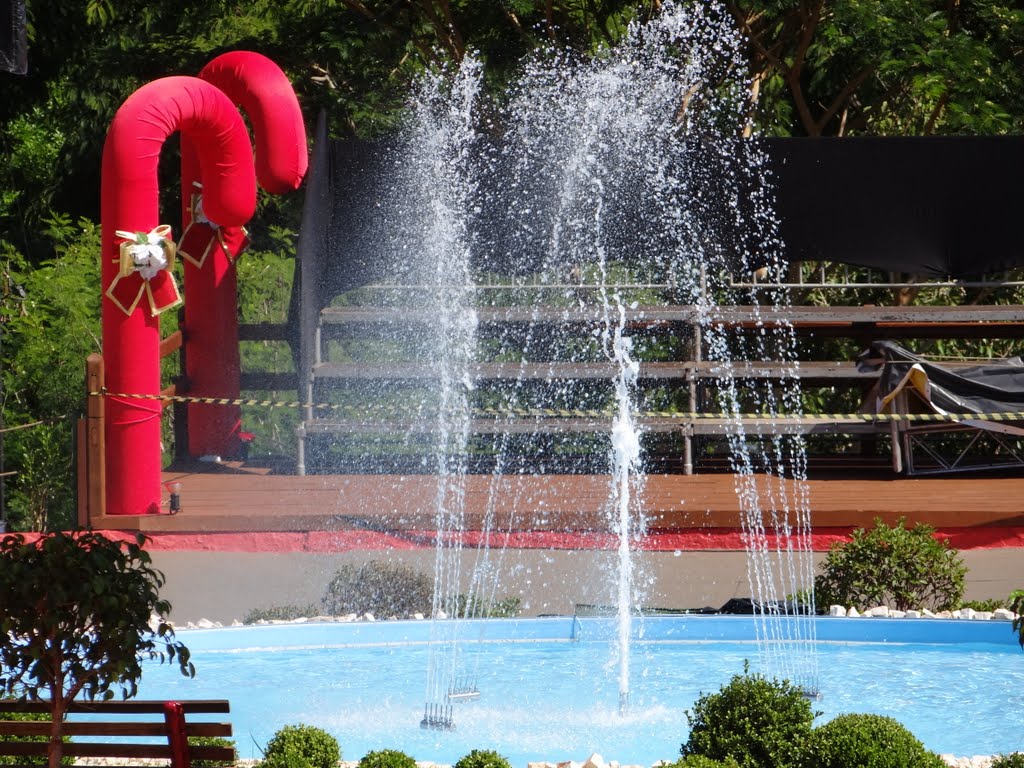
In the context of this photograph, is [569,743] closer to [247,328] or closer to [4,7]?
[4,7]

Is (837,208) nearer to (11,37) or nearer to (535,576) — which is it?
(535,576)

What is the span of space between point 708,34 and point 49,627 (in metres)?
12.2

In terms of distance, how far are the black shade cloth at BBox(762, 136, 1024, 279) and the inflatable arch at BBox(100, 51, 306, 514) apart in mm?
4463

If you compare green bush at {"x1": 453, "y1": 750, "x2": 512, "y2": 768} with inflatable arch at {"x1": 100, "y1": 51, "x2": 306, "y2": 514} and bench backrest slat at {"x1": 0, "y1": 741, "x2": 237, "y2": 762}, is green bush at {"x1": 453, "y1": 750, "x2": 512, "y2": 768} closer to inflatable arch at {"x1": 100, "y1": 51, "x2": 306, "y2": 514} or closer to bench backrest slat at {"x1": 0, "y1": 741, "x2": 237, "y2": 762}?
bench backrest slat at {"x1": 0, "y1": 741, "x2": 237, "y2": 762}

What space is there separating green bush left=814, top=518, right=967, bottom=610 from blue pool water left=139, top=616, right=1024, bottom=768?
486mm

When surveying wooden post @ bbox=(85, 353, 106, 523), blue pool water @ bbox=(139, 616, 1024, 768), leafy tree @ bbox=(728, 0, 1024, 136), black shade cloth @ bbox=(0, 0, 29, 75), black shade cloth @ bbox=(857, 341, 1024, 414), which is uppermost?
Answer: leafy tree @ bbox=(728, 0, 1024, 136)

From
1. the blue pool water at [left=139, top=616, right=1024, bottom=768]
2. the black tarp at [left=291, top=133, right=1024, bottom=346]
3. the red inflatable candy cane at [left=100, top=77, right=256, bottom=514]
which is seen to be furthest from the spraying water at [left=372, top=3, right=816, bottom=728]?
the blue pool water at [left=139, top=616, right=1024, bottom=768]

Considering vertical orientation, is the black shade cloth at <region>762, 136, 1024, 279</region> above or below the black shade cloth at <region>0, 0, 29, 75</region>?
above

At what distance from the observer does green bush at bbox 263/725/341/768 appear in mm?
4535

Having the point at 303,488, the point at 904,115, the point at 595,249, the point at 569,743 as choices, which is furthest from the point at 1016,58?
the point at 569,743

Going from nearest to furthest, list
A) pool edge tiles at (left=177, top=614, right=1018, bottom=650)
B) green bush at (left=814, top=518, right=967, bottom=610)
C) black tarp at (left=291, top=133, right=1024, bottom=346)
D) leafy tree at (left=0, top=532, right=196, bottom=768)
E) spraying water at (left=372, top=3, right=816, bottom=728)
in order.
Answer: leafy tree at (left=0, top=532, right=196, bottom=768) < pool edge tiles at (left=177, top=614, right=1018, bottom=650) < green bush at (left=814, top=518, right=967, bottom=610) < black tarp at (left=291, top=133, right=1024, bottom=346) < spraying water at (left=372, top=3, right=816, bottom=728)

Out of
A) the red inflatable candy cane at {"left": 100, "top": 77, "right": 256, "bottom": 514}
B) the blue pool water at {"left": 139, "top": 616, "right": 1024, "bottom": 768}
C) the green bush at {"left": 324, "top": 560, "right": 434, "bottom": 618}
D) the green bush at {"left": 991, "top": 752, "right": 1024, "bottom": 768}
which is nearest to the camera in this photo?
the green bush at {"left": 991, "top": 752, "right": 1024, "bottom": 768}

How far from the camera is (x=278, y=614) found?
8.69 metres

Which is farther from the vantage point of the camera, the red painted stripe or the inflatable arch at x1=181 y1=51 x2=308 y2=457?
the inflatable arch at x1=181 y1=51 x2=308 y2=457
